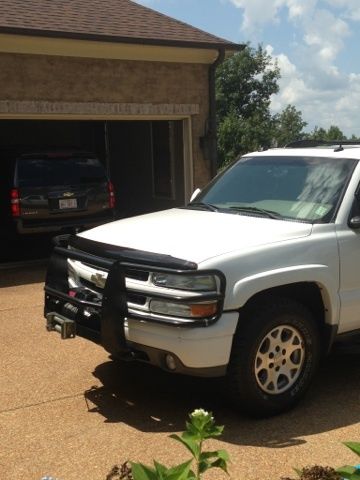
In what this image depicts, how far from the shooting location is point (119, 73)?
11000mm

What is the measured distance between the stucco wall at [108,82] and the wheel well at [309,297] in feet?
22.9

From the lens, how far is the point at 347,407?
4.49 metres

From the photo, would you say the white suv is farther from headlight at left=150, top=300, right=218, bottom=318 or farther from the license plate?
the license plate

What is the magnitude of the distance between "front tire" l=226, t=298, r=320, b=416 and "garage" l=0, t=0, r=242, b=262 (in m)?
6.23

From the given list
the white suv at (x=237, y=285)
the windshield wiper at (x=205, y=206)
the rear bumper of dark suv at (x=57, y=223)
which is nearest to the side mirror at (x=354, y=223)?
the white suv at (x=237, y=285)

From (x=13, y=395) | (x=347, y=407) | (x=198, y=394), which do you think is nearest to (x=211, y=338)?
(x=198, y=394)

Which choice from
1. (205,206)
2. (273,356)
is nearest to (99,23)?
(205,206)

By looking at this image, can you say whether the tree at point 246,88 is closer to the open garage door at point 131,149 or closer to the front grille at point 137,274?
the open garage door at point 131,149

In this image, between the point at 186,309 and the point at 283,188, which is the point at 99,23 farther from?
the point at 186,309

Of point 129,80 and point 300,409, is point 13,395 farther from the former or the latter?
point 129,80

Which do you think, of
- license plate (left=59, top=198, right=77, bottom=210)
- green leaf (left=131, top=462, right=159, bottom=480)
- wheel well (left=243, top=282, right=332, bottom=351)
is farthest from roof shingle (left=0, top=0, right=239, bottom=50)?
green leaf (left=131, top=462, right=159, bottom=480)

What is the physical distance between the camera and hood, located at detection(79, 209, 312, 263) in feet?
13.6

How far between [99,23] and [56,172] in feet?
10.3

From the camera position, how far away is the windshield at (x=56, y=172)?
9.76 m
